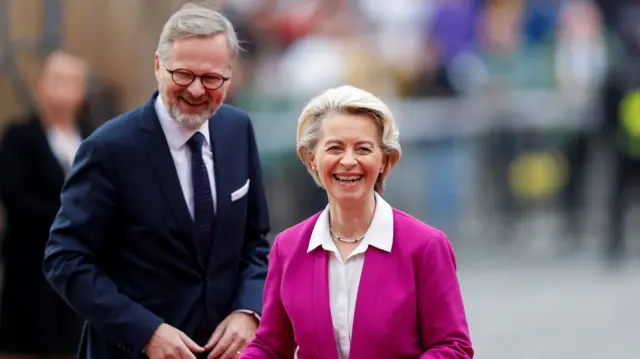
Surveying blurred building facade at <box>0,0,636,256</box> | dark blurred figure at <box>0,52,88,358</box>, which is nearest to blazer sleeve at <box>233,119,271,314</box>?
dark blurred figure at <box>0,52,88,358</box>

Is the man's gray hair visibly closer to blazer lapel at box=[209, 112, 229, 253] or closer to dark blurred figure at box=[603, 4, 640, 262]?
blazer lapel at box=[209, 112, 229, 253]

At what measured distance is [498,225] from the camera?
50.1 feet

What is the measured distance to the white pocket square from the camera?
4402 millimetres

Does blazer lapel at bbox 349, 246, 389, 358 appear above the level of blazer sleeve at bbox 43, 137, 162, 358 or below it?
above

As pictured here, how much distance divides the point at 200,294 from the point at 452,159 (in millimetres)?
10452

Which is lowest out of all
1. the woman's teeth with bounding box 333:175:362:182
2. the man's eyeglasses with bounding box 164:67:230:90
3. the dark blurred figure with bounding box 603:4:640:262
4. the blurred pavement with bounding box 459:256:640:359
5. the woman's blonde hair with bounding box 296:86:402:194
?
the blurred pavement with bounding box 459:256:640:359

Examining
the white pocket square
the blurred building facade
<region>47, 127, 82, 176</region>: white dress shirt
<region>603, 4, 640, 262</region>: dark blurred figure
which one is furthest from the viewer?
the blurred building facade

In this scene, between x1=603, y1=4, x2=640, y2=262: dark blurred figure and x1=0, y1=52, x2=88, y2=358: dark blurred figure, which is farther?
x1=603, y1=4, x2=640, y2=262: dark blurred figure

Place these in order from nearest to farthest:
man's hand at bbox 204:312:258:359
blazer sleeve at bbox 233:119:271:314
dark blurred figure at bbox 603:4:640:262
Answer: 1. man's hand at bbox 204:312:258:359
2. blazer sleeve at bbox 233:119:271:314
3. dark blurred figure at bbox 603:4:640:262

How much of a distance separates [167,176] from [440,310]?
3.72 feet

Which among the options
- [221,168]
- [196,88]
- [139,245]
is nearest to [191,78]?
[196,88]

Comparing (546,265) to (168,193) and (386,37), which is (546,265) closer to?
(386,37)

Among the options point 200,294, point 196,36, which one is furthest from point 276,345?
point 196,36

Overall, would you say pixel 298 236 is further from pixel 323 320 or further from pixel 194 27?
pixel 194 27
